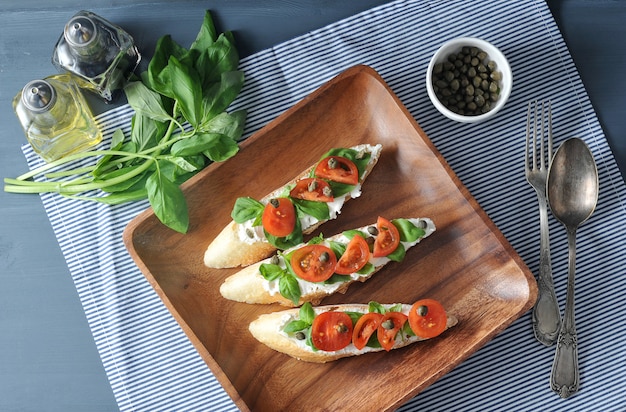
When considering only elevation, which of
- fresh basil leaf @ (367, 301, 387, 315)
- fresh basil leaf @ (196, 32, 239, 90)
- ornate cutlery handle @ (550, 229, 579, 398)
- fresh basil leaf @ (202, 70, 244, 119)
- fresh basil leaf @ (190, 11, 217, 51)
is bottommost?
ornate cutlery handle @ (550, 229, 579, 398)

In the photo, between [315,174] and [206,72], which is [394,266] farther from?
[206,72]

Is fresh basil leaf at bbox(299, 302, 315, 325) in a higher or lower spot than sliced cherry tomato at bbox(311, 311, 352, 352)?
higher

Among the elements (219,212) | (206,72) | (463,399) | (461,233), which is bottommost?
(463,399)

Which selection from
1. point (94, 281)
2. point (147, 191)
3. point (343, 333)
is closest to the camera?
point (343, 333)

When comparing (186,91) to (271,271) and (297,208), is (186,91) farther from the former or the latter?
(271,271)

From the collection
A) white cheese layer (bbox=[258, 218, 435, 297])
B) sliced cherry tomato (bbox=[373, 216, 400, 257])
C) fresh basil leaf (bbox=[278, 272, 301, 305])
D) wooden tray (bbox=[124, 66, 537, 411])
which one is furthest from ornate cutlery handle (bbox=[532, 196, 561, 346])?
fresh basil leaf (bbox=[278, 272, 301, 305])

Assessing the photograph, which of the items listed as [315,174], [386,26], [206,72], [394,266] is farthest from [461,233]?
[206,72]

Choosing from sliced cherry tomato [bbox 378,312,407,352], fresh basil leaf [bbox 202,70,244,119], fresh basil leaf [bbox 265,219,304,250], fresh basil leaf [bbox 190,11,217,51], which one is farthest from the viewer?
fresh basil leaf [bbox 190,11,217,51]

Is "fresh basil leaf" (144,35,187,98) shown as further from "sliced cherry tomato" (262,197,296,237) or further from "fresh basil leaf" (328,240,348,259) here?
"fresh basil leaf" (328,240,348,259)
